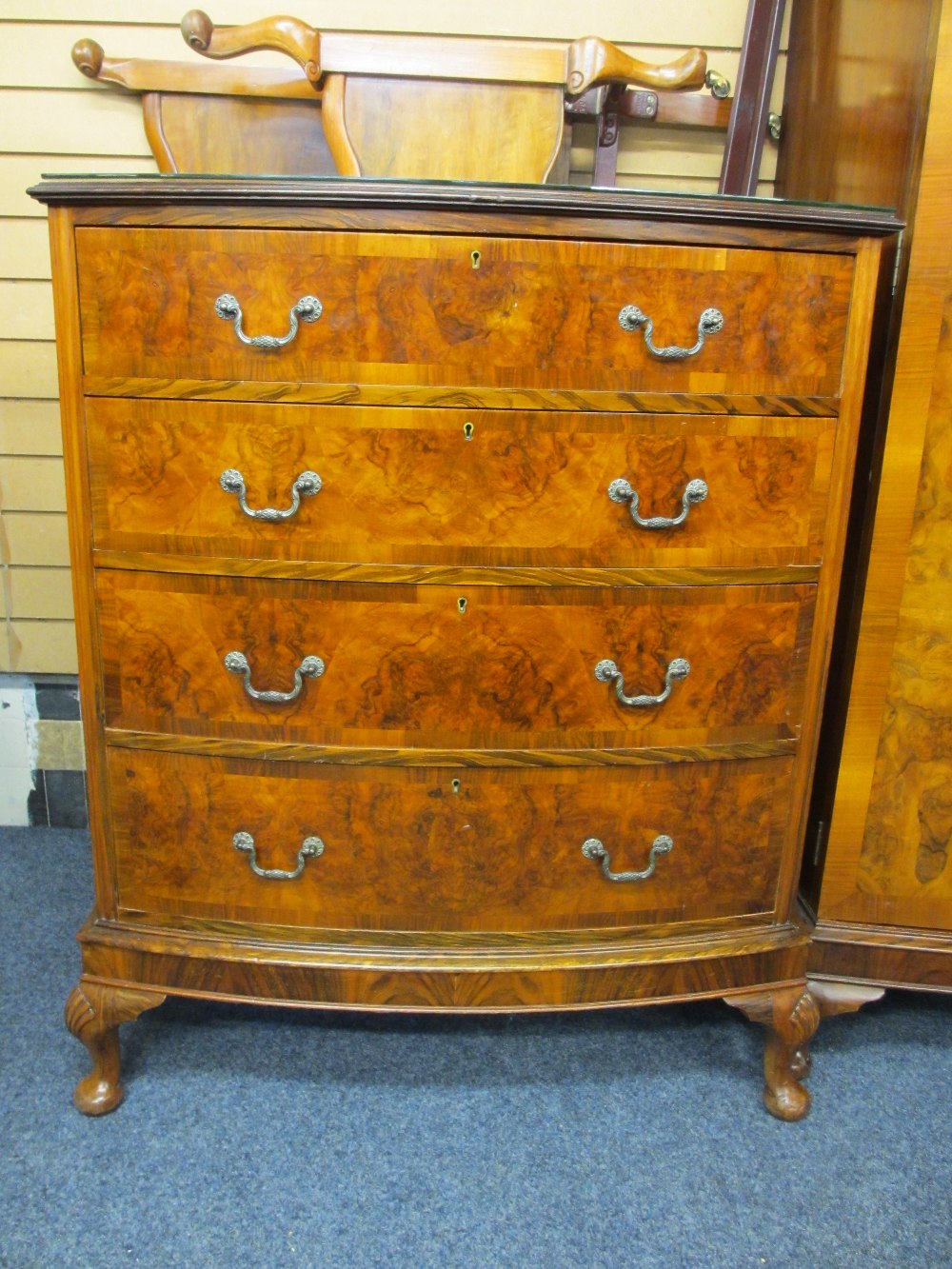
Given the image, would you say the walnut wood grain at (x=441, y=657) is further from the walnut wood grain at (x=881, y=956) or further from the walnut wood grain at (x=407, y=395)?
the walnut wood grain at (x=881, y=956)

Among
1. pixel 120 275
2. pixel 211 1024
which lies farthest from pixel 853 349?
pixel 211 1024

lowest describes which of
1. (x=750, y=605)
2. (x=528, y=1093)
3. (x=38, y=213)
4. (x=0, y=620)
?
(x=528, y=1093)

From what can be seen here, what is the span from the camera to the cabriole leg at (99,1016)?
1263 mm

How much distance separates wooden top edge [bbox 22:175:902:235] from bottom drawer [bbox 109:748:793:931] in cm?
69

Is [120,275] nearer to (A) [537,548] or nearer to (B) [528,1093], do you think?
(A) [537,548]

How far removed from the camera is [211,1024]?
1.48 metres

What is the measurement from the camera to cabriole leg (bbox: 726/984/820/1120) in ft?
4.27

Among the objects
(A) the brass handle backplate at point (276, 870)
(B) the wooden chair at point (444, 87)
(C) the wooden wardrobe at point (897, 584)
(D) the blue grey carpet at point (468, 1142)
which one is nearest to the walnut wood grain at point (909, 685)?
(C) the wooden wardrobe at point (897, 584)

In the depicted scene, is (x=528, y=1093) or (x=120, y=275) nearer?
(x=120, y=275)

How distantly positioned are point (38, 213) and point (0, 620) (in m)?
0.85

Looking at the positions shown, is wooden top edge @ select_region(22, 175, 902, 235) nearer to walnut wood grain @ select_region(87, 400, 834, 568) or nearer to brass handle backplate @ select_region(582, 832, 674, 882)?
walnut wood grain @ select_region(87, 400, 834, 568)

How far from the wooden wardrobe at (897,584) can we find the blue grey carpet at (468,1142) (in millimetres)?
222

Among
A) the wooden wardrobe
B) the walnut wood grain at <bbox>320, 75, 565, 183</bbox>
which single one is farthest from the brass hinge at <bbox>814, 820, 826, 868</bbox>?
the walnut wood grain at <bbox>320, 75, 565, 183</bbox>

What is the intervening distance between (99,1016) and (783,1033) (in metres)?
0.99
